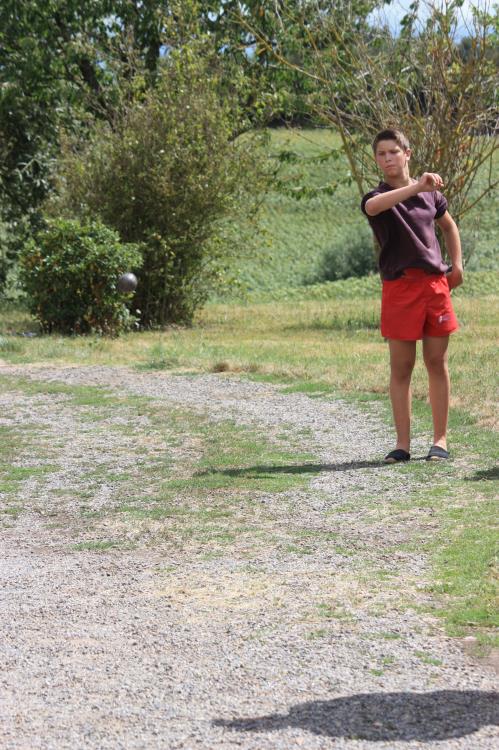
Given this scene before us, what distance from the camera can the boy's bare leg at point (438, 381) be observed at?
6.95 metres

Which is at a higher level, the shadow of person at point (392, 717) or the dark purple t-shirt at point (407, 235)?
the dark purple t-shirt at point (407, 235)

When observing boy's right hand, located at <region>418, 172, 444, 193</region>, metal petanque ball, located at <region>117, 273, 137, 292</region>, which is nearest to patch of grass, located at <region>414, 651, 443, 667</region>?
boy's right hand, located at <region>418, 172, 444, 193</region>

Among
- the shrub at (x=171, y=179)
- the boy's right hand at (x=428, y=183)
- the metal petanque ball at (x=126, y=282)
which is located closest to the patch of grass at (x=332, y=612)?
the boy's right hand at (x=428, y=183)

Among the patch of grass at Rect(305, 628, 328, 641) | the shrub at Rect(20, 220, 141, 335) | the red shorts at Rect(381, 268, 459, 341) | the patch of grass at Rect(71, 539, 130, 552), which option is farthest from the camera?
the shrub at Rect(20, 220, 141, 335)

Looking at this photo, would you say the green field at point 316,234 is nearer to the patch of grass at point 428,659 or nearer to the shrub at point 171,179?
the shrub at point 171,179

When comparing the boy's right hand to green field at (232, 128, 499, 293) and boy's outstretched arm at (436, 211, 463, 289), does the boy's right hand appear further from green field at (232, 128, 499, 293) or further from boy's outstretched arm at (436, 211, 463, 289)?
green field at (232, 128, 499, 293)

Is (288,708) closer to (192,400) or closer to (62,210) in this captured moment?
(192,400)

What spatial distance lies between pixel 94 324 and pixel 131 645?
12209 millimetres

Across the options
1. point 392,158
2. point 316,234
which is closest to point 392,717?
point 392,158

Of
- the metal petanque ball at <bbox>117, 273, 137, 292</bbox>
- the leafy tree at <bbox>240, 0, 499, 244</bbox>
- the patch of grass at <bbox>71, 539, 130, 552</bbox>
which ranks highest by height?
the leafy tree at <bbox>240, 0, 499, 244</bbox>

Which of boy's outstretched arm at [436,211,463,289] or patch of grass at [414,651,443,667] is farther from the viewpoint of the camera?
boy's outstretched arm at [436,211,463,289]

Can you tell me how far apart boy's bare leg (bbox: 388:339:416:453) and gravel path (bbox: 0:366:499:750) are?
1.58 ft

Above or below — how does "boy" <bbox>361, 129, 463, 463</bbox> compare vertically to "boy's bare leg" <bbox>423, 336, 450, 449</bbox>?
above

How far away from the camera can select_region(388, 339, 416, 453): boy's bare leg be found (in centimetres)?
700
